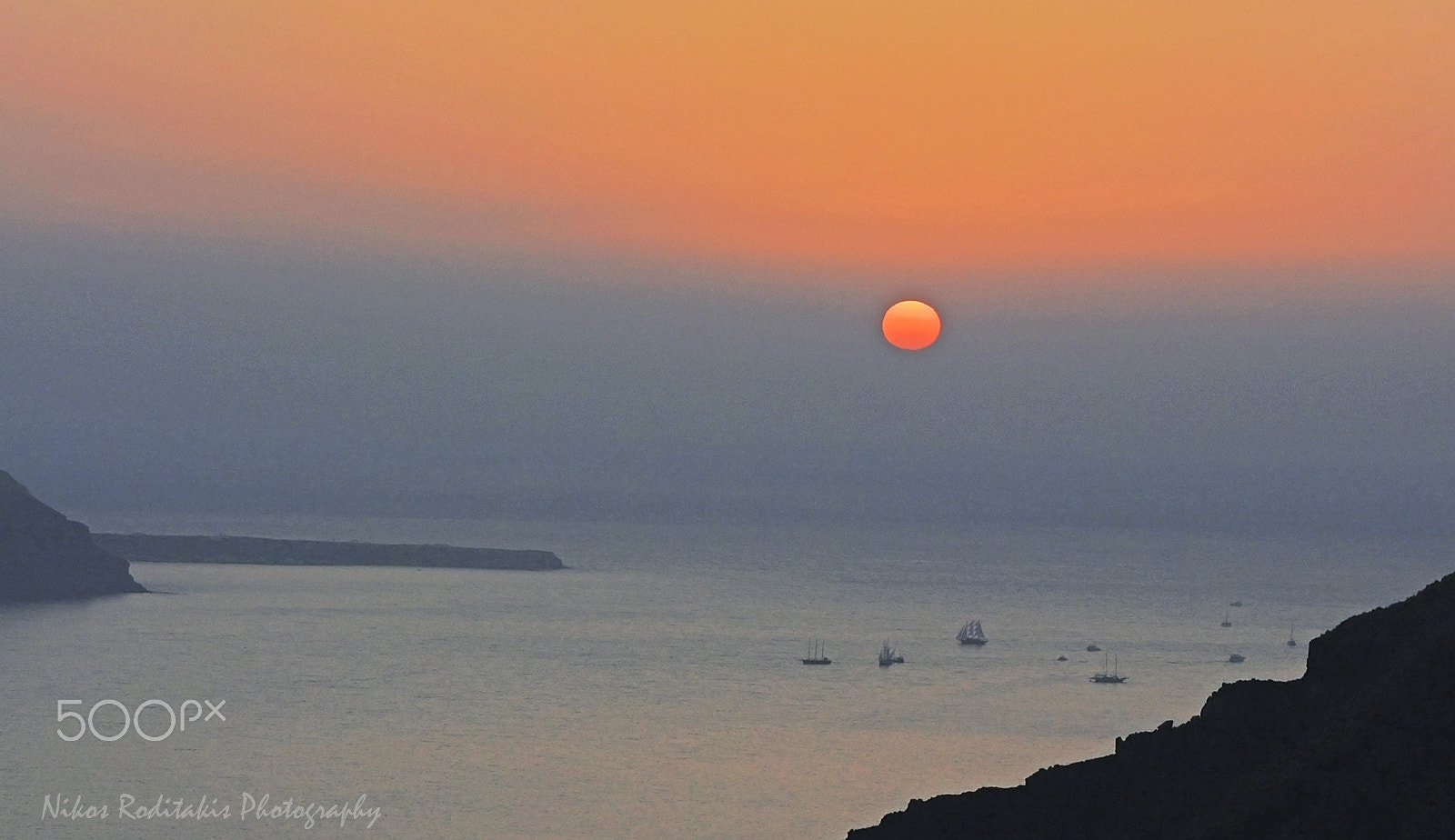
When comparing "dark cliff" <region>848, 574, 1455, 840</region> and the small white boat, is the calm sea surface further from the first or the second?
"dark cliff" <region>848, 574, 1455, 840</region>

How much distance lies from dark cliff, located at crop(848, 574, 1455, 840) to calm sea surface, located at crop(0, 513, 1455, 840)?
99.3 feet

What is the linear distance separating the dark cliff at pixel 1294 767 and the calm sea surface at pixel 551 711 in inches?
1192

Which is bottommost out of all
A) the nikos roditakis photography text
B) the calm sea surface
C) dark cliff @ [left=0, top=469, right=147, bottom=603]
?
the nikos roditakis photography text

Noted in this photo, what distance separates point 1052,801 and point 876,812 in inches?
1392

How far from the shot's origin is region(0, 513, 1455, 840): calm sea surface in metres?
65.3

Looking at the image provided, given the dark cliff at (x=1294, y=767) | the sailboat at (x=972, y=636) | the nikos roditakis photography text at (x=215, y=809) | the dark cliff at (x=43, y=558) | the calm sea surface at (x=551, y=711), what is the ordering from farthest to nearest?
the dark cliff at (x=43, y=558)
the sailboat at (x=972, y=636)
the calm sea surface at (x=551, y=711)
the nikos roditakis photography text at (x=215, y=809)
the dark cliff at (x=1294, y=767)

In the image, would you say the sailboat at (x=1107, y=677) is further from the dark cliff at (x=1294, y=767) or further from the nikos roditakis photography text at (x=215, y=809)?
the dark cliff at (x=1294, y=767)

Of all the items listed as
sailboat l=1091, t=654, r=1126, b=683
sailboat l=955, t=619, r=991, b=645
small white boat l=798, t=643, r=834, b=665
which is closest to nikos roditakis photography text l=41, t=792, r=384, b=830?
small white boat l=798, t=643, r=834, b=665

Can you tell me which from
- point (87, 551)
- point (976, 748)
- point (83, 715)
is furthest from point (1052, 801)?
point (87, 551)

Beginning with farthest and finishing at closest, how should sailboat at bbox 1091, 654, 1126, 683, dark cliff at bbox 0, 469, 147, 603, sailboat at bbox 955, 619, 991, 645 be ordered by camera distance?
dark cliff at bbox 0, 469, 147, 603 < sailboat at bbox 955, 619, 991, 645 < sailboat at bbox 1091, 654, 1126, 683

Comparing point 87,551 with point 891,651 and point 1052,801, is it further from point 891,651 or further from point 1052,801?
point 1052,801

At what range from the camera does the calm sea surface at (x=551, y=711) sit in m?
65.3

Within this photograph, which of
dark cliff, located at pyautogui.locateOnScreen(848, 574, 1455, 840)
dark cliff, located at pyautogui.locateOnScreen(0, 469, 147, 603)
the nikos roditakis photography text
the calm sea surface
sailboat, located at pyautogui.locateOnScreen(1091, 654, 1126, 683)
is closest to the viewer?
dark cliff, located at pyautogui.locateOnScreen(848, 574, 1455, 840)

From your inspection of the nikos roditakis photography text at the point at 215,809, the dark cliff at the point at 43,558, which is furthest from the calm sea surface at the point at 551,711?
the dark cliff at the point at 43,558
